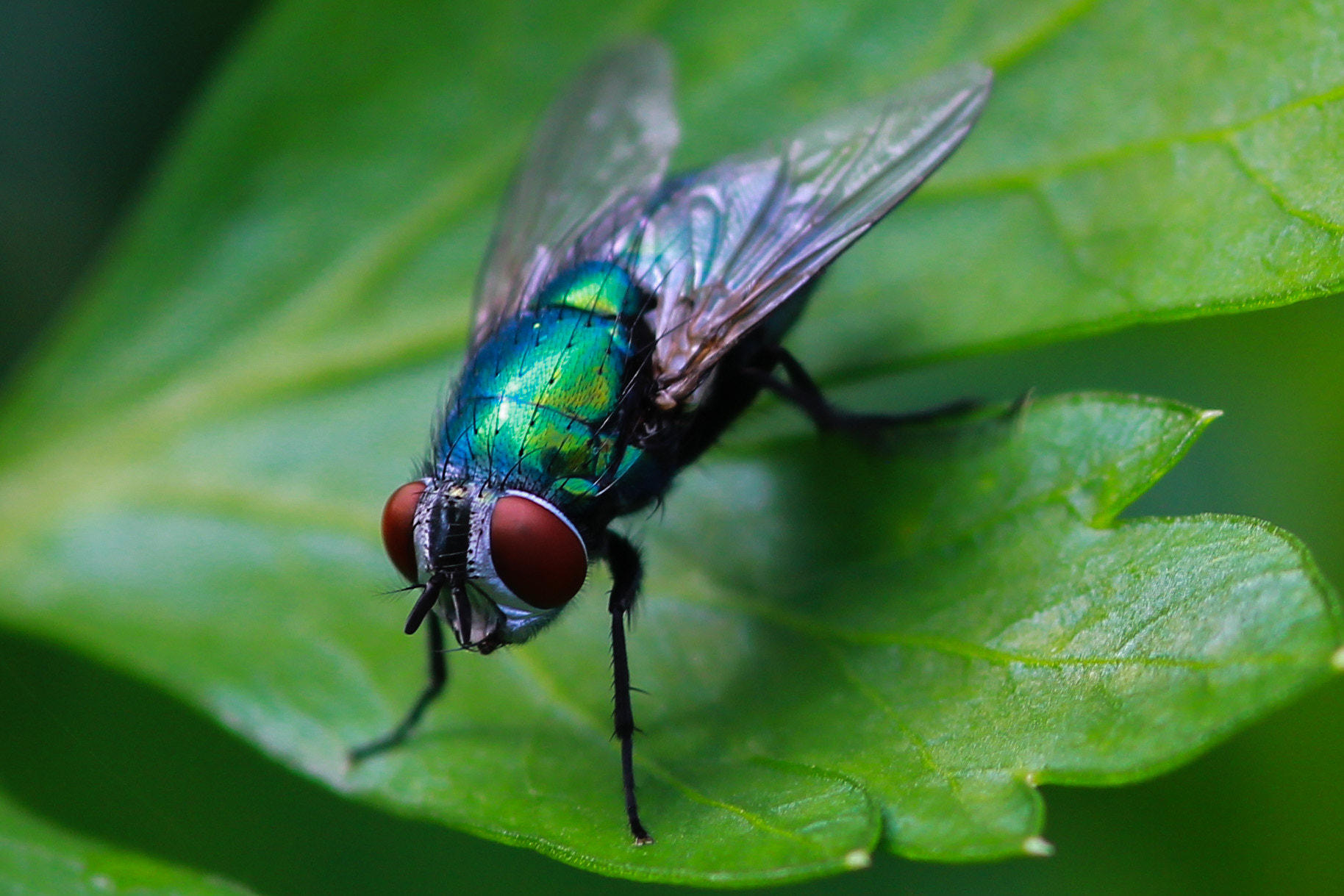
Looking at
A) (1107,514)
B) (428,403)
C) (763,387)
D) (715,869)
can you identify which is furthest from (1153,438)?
(428,403)

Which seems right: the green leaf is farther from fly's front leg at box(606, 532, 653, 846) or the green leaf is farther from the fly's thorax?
the fly's thorax

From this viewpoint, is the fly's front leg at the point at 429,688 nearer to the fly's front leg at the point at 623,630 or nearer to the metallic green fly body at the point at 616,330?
the metallic green fly body at the point at 616,330

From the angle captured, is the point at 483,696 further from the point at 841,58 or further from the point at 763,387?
the point at 841,58

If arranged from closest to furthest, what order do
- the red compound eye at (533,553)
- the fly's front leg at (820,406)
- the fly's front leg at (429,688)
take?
1. the red compound eye at (533,553)
2. the fly's front leg at (429,688)
3. the fly's front leg at (820,406)

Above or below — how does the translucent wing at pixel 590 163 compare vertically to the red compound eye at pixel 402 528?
above

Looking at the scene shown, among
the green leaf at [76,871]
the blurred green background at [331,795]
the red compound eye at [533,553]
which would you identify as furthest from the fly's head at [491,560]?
the blurred green background at [331,795]
